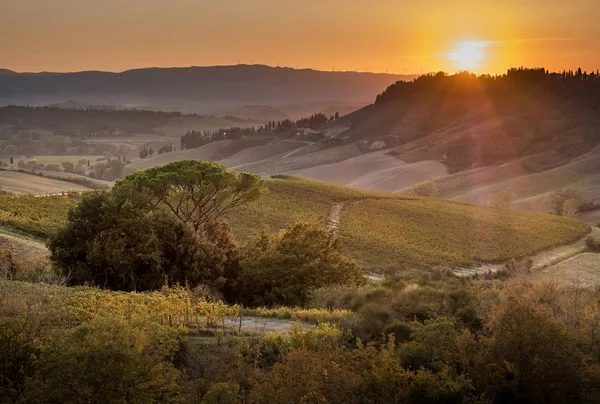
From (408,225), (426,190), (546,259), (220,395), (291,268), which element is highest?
(220,395)

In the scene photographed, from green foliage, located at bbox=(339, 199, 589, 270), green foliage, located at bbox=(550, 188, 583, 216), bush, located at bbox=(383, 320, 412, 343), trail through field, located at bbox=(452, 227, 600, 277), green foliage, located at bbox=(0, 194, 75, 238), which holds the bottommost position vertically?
green foliage, located at bbox=(550, 188, 583, 216)

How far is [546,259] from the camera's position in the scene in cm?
6050

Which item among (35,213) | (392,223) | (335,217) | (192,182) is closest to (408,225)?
(392,223)

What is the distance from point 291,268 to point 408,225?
4367 centimetres

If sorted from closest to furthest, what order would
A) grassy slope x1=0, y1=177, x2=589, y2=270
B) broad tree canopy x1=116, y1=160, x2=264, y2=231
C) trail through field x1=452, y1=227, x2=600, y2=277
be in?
broad tree canopy x1=116, y1=160, x2=264, y2=231, grassy slope x1=0, y1=177, x2=589, y2=270, trail through field x1=452, y1=227, x2=600, y2=277

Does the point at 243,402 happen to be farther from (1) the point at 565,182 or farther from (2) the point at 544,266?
(1) the point at 565,182

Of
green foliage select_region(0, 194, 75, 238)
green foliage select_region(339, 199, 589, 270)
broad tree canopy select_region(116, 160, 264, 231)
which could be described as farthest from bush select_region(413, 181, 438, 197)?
broad tree canopy select_region(116, 160, 264, 231)

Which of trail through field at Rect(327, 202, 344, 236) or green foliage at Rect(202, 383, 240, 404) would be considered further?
trail through field at Rect(327, 202, 344, 236)

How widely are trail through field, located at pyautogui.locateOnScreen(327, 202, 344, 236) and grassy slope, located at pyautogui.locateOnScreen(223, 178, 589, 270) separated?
26.9 inches

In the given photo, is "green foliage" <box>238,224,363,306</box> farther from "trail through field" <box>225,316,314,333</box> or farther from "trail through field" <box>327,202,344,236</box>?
"trail through field" <box>327,202,344,236</box>

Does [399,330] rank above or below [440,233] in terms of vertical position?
above

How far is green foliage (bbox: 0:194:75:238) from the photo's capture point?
1556 inches

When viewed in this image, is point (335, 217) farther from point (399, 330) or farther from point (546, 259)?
point (399, 330)

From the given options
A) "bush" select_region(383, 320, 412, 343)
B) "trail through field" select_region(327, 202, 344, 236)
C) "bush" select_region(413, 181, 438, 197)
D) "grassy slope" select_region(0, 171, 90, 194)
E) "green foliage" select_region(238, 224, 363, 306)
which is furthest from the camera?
"bush" select_region(413, 181, 438, 197)
